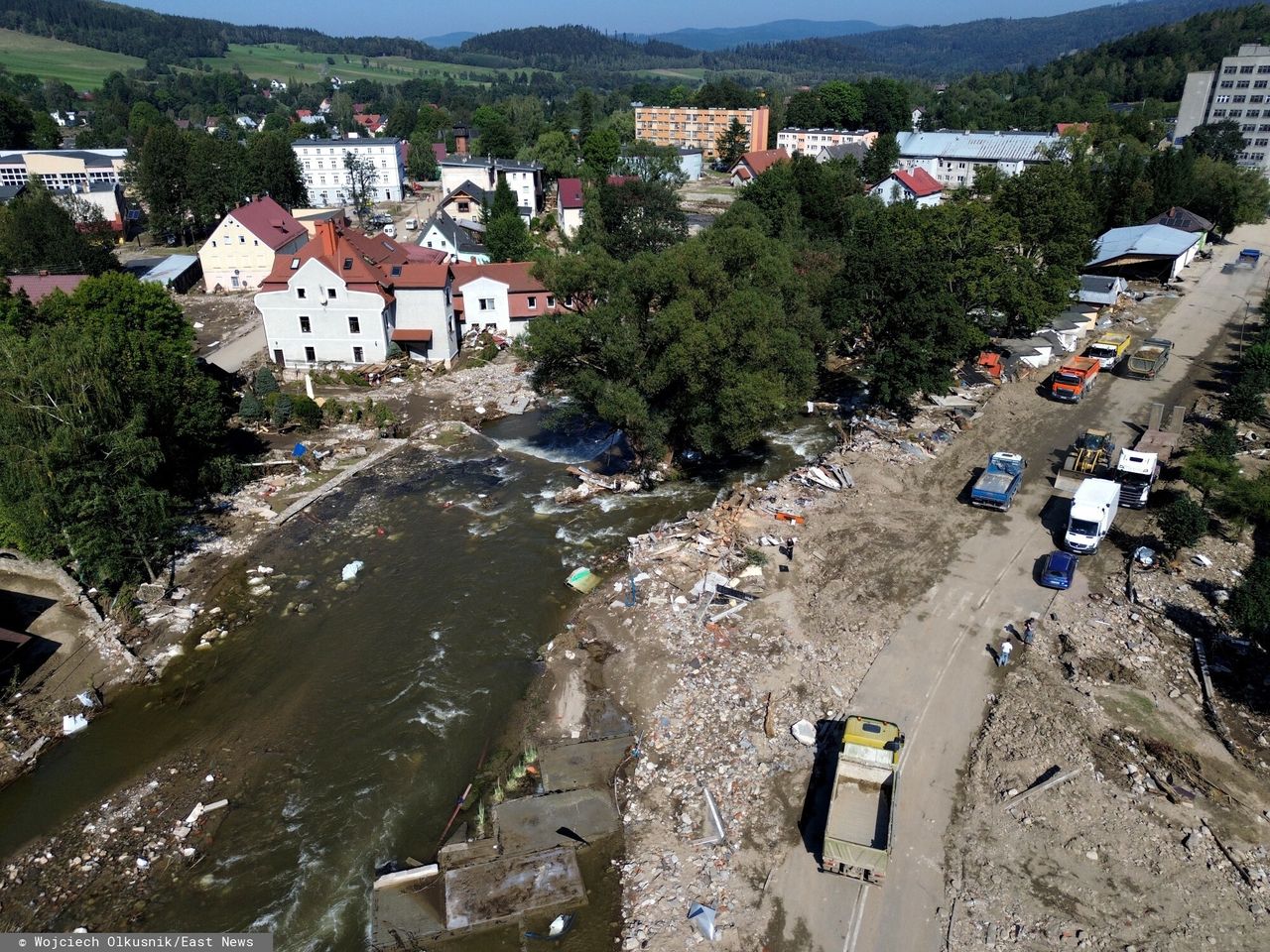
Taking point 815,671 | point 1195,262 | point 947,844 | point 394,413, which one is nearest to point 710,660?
point 815,671

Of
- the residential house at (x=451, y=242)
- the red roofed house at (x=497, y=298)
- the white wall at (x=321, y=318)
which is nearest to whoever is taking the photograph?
the white wall at (x=321, y=318)

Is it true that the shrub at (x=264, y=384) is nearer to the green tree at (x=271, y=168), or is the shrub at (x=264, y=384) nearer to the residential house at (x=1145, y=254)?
the green tree at (x=271, y=168)

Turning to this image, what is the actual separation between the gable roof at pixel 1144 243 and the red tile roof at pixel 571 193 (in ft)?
163

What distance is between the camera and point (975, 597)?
84.0 feet

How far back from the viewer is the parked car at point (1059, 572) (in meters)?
25.7

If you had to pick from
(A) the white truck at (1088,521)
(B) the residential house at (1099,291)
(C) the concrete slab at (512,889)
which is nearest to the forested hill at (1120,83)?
(B) the residential house at (1099,291)

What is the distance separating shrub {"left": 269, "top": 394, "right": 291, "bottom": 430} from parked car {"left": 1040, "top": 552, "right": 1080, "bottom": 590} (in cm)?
3506

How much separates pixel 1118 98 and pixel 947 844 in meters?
210

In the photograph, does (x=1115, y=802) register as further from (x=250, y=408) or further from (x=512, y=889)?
(x=250, y=408)

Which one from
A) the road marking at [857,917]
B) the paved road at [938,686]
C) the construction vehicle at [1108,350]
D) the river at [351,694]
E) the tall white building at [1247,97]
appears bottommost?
the river at [351,694]

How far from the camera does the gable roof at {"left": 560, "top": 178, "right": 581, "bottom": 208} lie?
82938 mm

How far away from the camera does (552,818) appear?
18.7 meters

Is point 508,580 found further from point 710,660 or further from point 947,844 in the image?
point 947,844

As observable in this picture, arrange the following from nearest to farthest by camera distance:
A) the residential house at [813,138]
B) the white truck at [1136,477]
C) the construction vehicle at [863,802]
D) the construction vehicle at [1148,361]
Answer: the construction vehicle at [863,802]
the white truck at [1136,477]
the construction vehicle at [1148,361]
the residential house at [813,138]
